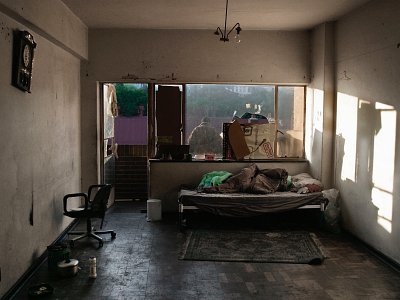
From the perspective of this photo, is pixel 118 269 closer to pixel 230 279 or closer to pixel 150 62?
pixel 230 279

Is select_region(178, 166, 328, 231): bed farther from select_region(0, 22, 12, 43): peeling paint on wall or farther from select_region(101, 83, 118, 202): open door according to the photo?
select_region(0, 22, 12, 43): peeling paint on wall

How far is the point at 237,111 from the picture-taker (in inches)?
304

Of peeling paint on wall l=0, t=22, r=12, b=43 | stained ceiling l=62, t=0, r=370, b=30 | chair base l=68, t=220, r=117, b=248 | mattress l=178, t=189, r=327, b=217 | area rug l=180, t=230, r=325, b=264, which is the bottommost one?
area rug l=180, t=230, r=325, b=264

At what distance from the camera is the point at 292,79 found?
755cm

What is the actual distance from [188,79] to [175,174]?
1650 mm

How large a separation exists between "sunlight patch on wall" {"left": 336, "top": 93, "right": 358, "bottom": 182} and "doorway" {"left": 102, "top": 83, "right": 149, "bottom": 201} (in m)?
3.55

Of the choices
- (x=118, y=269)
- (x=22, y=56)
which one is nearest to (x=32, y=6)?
(x=22, y=56)

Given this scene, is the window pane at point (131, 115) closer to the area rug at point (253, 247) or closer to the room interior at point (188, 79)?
the room interior at point (188, 79)

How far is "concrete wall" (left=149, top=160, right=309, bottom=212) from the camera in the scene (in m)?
7.40

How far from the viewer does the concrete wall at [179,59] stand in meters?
7.42

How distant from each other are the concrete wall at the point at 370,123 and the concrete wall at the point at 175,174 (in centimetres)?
156

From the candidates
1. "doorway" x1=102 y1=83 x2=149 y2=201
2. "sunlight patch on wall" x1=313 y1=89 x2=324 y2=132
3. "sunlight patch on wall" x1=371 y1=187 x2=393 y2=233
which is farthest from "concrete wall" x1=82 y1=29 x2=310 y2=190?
"sunlight patch on wall" x1=371 y1=187 x2=393 y2=233

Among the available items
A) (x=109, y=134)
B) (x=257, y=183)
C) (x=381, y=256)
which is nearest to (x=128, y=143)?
(x=109, y=134)

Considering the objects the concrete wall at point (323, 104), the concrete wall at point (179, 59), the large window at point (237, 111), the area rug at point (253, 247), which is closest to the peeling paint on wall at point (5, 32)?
the area rug at point (253, 247)
